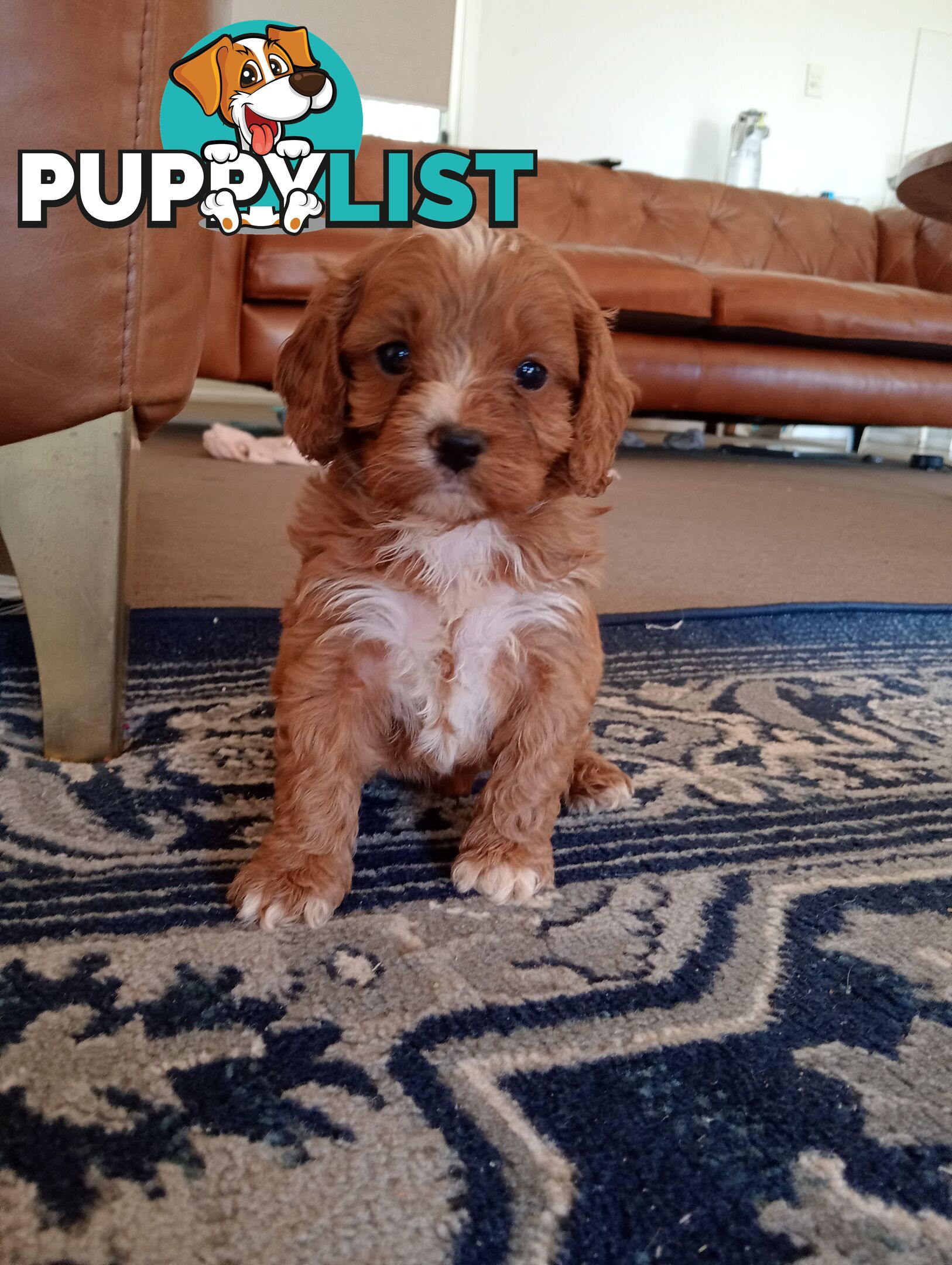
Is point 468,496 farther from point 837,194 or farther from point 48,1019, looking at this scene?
point 837,194

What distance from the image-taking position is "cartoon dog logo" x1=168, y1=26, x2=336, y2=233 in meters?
1.93

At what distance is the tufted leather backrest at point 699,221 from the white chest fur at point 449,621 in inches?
176

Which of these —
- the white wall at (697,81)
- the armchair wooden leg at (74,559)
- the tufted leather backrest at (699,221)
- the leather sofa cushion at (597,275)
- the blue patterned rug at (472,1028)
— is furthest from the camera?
the white wall at (697,81)

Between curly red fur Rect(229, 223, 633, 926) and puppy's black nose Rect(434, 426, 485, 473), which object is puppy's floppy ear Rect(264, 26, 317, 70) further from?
puppy's black nose Rect(434, 426, 485, 473)

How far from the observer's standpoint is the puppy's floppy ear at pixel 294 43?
358 cm

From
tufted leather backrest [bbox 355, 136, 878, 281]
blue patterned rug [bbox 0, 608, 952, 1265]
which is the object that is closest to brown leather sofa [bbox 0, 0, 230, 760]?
blue patterned rug [bbox 0, 608, 952, 1265]

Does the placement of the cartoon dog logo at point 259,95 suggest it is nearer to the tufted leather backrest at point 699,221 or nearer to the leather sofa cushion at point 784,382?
the tufted leather backrest at point 699,221

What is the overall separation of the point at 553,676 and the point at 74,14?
914mm

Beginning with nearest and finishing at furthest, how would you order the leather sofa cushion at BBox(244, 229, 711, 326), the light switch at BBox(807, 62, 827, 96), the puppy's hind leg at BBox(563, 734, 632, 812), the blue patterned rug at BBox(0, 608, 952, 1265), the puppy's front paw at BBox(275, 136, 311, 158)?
the blue patterned rug at BBox(0, 608, 952, 1265)
the puppy's hind leg at BBox(563, 734, 632, 812)
the puppy's front paw at BBox(275, 136, 311, 158)
the leather sofa cushion at BBox(244, 229, 711, 326)
the light switch at BBox(807, 62, 827, 96)

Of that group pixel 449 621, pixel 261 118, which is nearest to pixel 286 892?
pixel 449 621

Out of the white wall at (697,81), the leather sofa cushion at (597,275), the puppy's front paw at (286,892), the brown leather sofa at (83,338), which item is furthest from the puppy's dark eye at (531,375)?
the white wall at (697,81)

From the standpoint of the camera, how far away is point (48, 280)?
116cm

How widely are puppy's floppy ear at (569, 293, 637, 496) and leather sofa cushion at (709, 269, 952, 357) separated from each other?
3800 mm

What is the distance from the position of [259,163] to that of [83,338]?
58.6 inches
